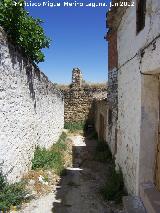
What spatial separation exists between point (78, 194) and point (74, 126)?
538 inches

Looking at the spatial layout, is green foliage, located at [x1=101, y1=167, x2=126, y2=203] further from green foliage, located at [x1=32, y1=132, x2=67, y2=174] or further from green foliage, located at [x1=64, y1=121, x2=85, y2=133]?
green foliage, located at [x1=64, y1=121, x2=85, y2=133]

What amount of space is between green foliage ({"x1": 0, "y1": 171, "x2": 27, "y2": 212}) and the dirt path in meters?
0.24

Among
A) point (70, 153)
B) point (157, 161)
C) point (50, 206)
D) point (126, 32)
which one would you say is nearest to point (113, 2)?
point (126, 32)

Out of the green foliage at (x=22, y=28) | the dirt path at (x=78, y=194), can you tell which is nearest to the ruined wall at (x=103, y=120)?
the dirt path at (x=78, y=194)

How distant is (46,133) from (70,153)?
1.70 m

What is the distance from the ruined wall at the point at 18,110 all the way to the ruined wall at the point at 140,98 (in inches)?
102

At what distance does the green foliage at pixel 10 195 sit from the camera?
6.03 meters

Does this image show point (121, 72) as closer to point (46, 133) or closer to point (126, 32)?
point (126, 32)

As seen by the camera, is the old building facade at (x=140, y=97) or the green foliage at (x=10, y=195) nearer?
the old building facade at (x=140, y=97)

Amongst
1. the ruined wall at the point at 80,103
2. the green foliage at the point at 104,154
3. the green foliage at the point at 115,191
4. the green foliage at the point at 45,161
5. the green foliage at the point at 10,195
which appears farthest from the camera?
the ruined wall at the point at 80,103

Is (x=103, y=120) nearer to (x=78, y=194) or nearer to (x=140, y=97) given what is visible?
(x=78, y=194)

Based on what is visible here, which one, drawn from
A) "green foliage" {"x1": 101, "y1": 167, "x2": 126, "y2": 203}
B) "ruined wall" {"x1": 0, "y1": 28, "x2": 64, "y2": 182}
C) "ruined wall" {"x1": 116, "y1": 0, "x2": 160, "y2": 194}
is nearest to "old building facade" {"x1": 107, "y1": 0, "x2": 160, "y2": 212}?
"ruined wall" {"x1": 116, "y1": 0, "x2": 160, "y2": 194}

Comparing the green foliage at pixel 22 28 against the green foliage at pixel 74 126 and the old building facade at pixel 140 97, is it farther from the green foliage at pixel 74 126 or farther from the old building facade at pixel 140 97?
the green foliage at pixel 74 126

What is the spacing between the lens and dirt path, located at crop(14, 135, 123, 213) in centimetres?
674
